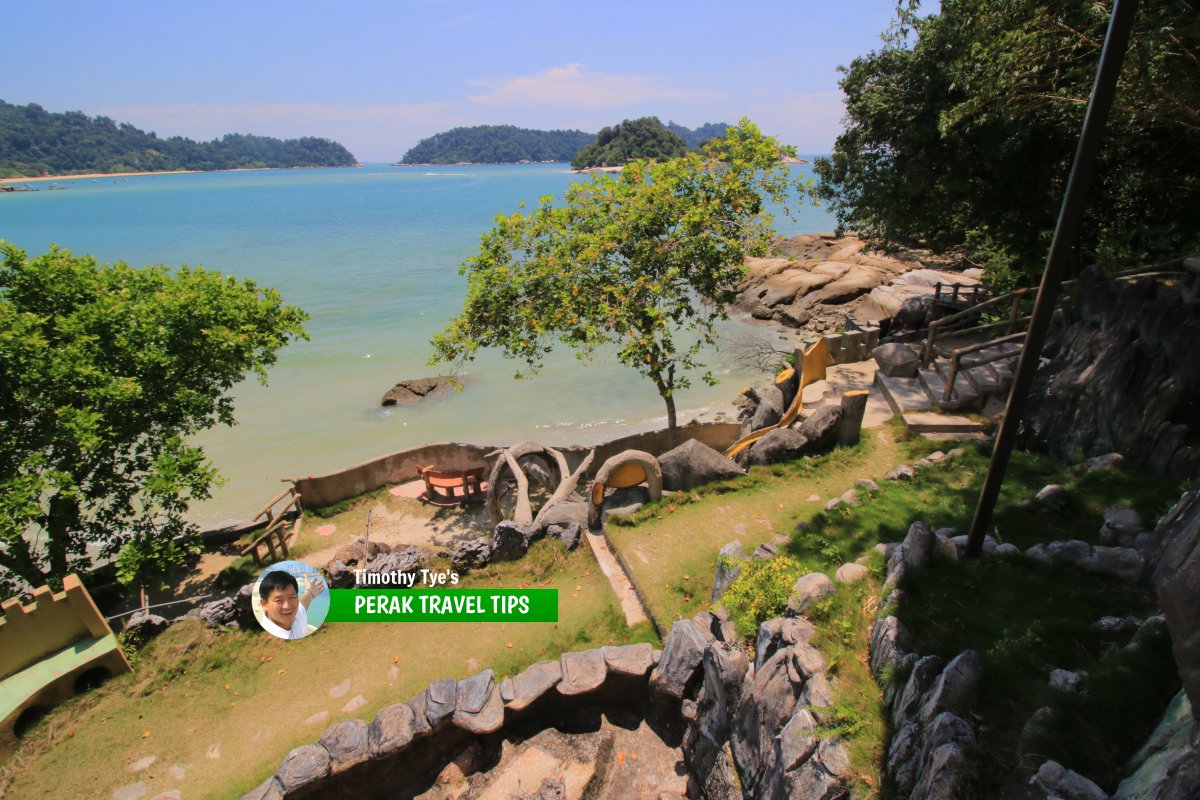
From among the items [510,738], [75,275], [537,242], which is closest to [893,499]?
[510,738]

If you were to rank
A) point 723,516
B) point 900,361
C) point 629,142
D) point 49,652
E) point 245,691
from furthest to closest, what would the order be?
1. point 629,142
2. point 900,361
3. point 723,516
4. point 49,652
5. point 245,691

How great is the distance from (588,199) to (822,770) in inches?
539

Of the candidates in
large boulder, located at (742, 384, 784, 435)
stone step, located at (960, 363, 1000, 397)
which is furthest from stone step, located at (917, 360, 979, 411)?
large boulder, located at (742, 384, 784, 435)

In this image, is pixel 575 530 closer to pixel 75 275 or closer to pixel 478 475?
pixel 478 475

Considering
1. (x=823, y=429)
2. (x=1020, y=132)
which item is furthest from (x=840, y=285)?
(x=823, y=429)

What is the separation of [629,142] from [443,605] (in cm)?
13871

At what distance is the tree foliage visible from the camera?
10.1 m

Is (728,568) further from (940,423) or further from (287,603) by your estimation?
(287,603)

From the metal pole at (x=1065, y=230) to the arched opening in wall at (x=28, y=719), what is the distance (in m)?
12.9

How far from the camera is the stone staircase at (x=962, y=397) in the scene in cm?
1348

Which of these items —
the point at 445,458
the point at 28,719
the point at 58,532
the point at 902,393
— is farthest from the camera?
the point at 445,458

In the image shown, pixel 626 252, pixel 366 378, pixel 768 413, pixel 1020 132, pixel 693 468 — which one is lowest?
pixel 366 378

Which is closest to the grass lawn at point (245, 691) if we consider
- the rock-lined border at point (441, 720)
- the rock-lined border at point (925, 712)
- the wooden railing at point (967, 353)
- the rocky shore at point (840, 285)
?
the rock-lined border at point (441, 720)

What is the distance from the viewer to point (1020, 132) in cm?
1340
